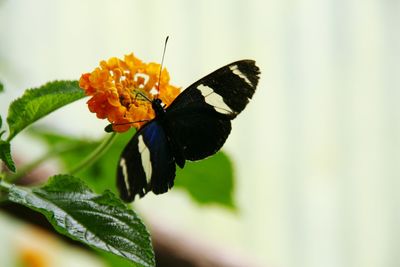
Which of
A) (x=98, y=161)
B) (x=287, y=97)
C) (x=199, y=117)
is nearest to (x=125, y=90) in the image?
(x=199, y=117)

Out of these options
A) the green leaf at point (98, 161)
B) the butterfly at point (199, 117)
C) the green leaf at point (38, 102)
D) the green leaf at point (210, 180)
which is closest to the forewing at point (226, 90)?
the butterfly at point (199, 117)

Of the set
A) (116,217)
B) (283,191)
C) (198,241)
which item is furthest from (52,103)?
(283,191)

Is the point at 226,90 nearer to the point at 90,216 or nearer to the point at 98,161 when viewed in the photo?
the point at 90,216

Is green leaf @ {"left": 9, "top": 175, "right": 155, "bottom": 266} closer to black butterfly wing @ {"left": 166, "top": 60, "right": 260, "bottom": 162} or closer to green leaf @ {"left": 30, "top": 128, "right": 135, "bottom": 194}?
black butterfly wing @ {"left": 166, "top": 60, "right": 260, "bottom": 162}

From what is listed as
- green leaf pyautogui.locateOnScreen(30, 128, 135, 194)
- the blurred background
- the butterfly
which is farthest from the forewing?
the blurred background

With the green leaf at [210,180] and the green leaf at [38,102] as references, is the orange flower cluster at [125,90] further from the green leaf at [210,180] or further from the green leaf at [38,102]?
the green leaf at [210,180]

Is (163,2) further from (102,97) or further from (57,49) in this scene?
(102,97)
